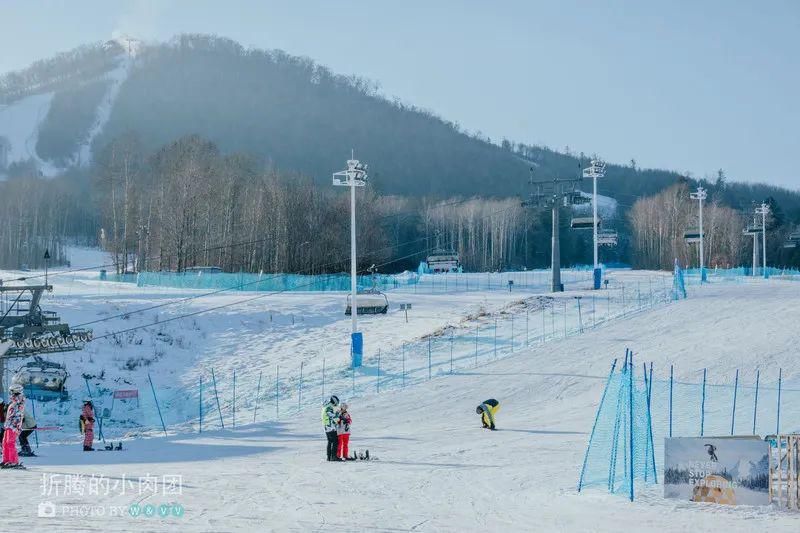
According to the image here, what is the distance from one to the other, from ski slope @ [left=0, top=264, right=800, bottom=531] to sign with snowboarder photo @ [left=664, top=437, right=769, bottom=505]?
31 cm

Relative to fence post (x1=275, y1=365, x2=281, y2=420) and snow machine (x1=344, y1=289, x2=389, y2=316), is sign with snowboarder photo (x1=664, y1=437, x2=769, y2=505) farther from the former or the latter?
snow machine (x1=344, y1=289, x2=389, y2=316)

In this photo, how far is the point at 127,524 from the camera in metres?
12.1

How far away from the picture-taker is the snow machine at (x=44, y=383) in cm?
3606

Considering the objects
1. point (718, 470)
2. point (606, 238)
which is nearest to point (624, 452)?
point (718, 470)

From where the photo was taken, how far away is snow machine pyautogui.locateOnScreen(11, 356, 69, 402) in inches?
1420

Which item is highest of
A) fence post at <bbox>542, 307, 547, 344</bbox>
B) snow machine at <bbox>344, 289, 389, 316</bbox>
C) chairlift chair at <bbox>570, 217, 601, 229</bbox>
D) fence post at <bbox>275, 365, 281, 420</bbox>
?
chairlift chair at <bbox>570, 217, 601, 229</bbox>

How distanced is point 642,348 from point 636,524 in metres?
23.9

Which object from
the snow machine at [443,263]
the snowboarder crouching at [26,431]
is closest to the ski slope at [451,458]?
the snowboarder crouching at [26,431]

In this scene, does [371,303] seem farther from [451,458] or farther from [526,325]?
[451,458]

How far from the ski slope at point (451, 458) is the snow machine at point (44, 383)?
17.3 feet

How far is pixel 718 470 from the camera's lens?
13.8 metres

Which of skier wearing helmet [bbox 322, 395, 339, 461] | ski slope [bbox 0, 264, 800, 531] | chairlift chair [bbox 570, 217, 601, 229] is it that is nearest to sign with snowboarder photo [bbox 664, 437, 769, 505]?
ski slope [bbox 0, 264, 800, 531]

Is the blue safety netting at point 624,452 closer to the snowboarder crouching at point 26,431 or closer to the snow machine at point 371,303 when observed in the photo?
the snowboarder crouching at point 26,431

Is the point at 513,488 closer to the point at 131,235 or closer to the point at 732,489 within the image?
the point at 732,489
